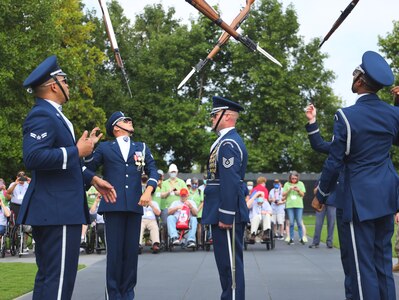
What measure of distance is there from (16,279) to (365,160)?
6.89 metres

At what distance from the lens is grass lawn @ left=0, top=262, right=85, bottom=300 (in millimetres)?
9780

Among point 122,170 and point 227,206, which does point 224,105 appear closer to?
point 227,206

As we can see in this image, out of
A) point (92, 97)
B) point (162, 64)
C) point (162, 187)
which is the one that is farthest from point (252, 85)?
point (162, 187)

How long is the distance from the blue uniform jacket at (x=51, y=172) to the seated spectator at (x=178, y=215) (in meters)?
12.3

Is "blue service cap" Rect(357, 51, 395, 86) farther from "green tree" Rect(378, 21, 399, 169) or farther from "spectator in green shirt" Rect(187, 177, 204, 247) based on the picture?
"green tree" Rect(378, 21, 399, 169)

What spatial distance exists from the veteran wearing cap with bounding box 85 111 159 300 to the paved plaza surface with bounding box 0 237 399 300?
60.6 inches

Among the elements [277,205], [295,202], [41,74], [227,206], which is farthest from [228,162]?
[277,205]

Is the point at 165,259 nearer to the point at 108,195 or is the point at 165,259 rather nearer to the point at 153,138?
the point at 108,195

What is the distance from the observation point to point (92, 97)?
159ft

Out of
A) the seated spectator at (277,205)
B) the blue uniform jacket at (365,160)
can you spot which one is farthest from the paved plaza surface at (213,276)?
the seated spectator at (277,205)

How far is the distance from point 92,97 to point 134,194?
41.3m

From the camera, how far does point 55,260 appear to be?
5.74 m

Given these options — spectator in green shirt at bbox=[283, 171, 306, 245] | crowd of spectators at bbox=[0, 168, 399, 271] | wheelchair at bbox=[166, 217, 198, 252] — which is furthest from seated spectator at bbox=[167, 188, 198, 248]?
spectator in green shirt at bbox=[283, 171, 306, 245]

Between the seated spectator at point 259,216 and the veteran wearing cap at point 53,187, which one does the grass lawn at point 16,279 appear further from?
the seated spectator at point 259,216
